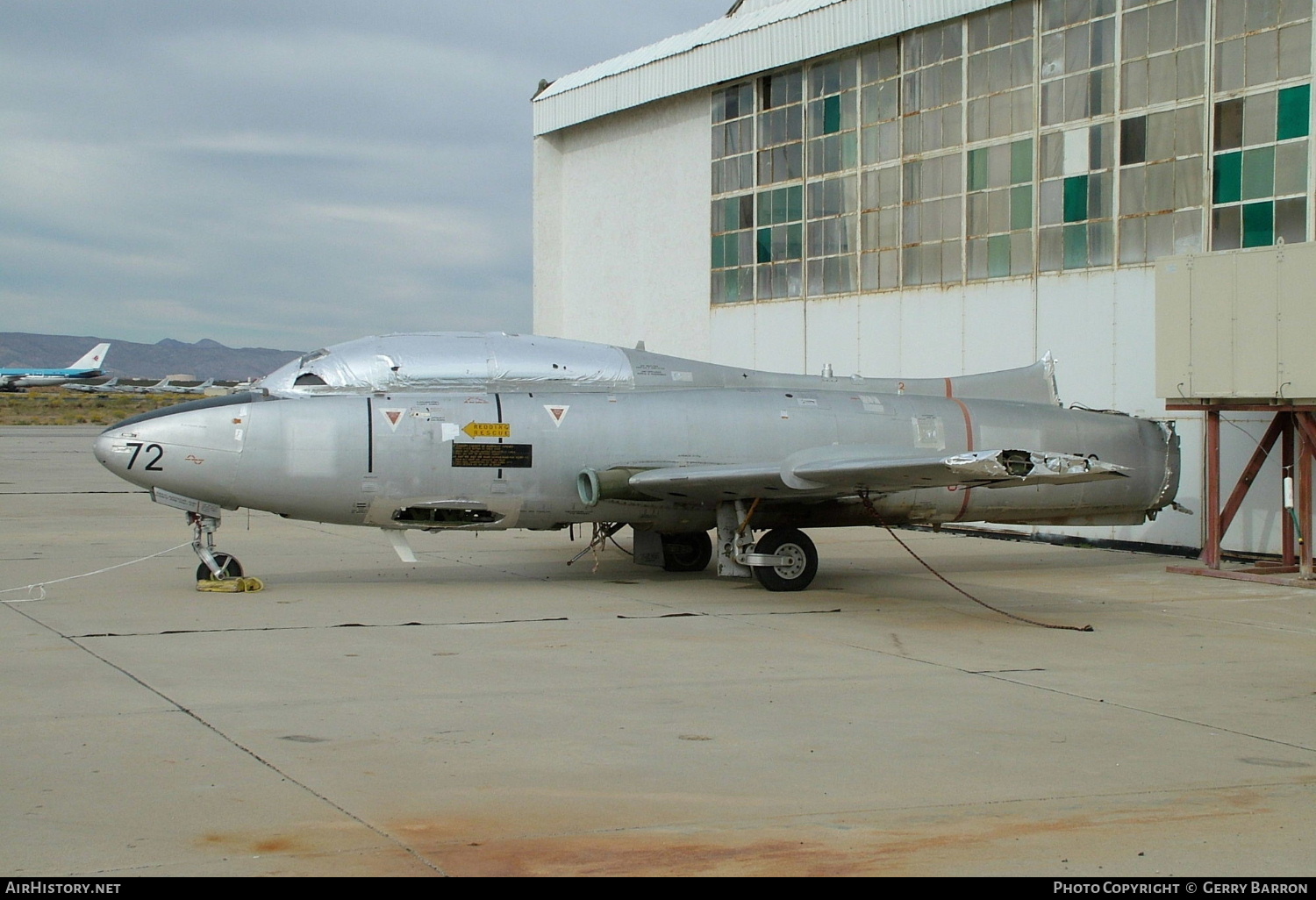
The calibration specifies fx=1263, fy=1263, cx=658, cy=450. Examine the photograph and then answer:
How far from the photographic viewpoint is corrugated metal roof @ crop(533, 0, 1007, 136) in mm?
21562

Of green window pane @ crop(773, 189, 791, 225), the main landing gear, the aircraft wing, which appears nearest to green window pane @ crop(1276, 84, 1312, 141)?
the aircraft wing

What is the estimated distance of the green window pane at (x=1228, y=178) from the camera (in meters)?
16.7

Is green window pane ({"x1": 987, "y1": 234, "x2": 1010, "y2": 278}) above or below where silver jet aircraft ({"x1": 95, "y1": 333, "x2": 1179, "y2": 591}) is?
above

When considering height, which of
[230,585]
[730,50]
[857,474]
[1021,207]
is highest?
[730,50]

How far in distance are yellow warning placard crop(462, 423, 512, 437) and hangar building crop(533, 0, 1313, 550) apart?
9627 mm

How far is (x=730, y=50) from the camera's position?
81.6 ft

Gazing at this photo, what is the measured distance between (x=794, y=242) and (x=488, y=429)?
1207 centimetres

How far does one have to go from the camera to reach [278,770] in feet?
20.7

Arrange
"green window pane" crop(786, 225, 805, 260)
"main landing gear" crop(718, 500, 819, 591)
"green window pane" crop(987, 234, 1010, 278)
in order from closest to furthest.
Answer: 1. "main landing gear" crop(718, 500, 819, 591)
2. "green window pane" crop(987, 234, 1010, 278)
3. "green window pane" crop(786, 225, 805, 260)

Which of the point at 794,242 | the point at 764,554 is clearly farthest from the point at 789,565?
the point at 794,242

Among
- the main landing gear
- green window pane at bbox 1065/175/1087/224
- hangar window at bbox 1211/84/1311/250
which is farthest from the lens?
green window pane at bbox 1065/175/1087/224

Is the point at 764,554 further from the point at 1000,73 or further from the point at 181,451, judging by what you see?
the point at 1000,73

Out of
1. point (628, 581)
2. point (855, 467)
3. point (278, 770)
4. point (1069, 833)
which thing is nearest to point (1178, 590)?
point (855, 467)

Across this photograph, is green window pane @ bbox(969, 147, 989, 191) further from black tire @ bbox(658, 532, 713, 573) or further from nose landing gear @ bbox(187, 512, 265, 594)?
nose landing gear @ bbox(187, 512, 265, 594)
